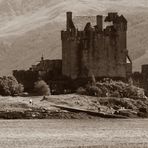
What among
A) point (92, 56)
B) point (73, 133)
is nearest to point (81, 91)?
point (92, 56)

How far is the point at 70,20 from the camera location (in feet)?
472

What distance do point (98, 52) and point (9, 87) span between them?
54.2 feet

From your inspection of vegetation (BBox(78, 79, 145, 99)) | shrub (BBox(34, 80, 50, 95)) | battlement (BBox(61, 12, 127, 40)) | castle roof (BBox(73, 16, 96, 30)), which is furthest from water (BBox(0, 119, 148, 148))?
castle roof (BBox(73, 16, 96, 30))

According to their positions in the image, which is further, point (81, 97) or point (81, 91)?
point (81, 91)

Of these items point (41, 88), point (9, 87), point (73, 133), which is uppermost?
point (9, 87)

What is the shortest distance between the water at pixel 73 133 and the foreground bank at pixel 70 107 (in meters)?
4.98

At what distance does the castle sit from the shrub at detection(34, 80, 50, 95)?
5.89 metres

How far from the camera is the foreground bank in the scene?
10981 centimetres

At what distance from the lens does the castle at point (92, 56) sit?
457ft

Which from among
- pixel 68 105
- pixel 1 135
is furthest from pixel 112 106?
pixel 1 135

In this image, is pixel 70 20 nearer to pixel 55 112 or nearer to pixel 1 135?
pixel 55 112

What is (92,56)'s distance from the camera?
459 ft

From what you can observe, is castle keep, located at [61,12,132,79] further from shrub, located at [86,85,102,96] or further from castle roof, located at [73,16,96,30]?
shrub, located at [86,85,102,96]

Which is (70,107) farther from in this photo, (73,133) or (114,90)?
(73,133)
